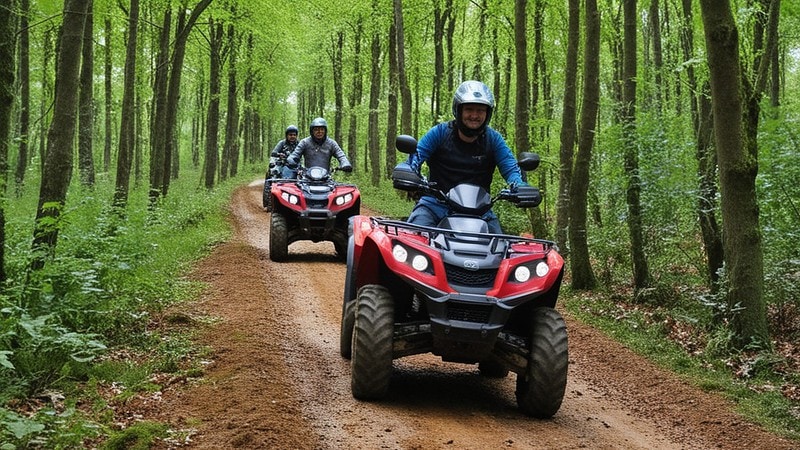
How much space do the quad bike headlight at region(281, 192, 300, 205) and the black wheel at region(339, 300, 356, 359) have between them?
6057 mm

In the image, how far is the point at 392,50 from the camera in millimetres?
30469

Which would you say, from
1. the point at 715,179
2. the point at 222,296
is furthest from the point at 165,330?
the point at 715,179

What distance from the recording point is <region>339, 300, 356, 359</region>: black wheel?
681 centimetres

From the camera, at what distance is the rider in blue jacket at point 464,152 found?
6598mm

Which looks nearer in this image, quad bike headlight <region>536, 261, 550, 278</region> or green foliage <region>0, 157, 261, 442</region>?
green foliage <region>0, 157, 261, 442</region>

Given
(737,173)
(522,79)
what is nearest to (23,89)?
(522,79)

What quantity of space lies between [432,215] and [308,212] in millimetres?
6721

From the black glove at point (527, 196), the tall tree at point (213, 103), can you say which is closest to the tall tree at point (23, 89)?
the tall tree at point (213, 103)

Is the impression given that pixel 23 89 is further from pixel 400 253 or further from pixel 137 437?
pixel 137 437

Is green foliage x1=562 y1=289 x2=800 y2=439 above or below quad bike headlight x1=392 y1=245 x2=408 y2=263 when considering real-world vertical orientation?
below

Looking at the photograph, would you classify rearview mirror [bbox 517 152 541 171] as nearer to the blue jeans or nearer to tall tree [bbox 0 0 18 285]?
the blue jeans

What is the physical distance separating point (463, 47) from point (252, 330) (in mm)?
26365

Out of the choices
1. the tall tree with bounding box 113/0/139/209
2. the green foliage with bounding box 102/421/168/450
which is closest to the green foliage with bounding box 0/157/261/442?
the green foliage with bounding box 102/421/168/450

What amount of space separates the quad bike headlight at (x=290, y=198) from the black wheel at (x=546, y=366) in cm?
786
